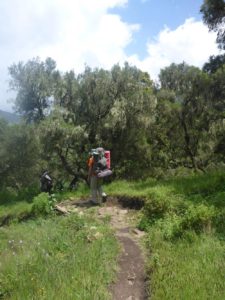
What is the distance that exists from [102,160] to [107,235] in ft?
15.1

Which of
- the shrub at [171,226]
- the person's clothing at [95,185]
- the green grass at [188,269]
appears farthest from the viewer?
the person's clothing at [95,185]

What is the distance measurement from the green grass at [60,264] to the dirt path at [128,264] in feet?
0.60

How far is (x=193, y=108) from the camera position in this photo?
91.4ft

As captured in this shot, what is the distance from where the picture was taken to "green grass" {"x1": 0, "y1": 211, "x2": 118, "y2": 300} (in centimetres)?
616

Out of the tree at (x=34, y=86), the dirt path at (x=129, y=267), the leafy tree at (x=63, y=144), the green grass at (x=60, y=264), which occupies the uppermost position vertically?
the tree at (x=34, y=86)

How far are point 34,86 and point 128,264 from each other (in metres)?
20.8

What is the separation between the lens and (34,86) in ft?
88.1

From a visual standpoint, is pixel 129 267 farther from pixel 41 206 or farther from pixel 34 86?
pixel 34 86

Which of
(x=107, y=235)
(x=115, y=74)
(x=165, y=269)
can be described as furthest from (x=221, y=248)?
(x=115, y=74)

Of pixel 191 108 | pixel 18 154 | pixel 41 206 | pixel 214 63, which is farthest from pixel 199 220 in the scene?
pixel 18 154

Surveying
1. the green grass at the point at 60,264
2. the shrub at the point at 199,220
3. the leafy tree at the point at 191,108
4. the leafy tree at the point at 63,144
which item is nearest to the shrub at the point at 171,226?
the shrub at the point at 199,220

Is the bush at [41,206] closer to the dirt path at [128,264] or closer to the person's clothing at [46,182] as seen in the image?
the dirt path at [128,264]

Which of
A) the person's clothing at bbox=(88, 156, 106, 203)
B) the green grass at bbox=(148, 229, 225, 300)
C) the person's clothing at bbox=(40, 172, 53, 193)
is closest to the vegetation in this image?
the green grass at bbox=(148, 229, 225, 300)

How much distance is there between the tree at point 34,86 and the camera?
26.9m
